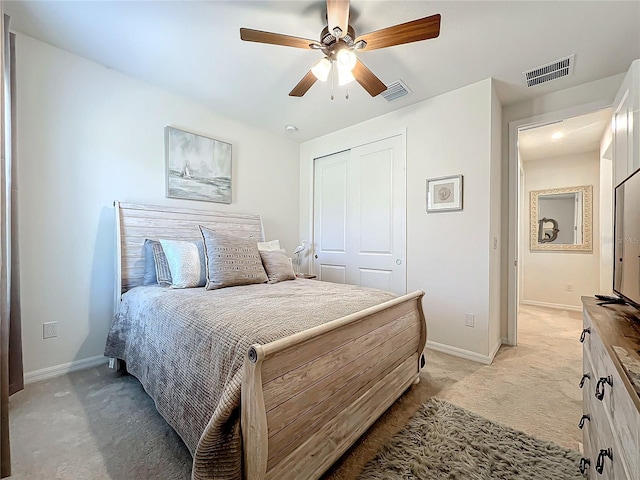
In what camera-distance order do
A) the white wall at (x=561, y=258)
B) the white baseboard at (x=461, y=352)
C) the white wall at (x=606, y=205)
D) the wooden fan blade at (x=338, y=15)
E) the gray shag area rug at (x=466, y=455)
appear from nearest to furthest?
the gray shag area rug at (x=466, y=455), the wooden fan blade at (x=338, y=15), the white baseboard at (x=461, y=352), the white wall at (x=606, y=205), the white wall at (x=561, y=258)

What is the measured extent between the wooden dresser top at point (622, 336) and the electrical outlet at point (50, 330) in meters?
3.28

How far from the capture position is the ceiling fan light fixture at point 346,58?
181 centimetres

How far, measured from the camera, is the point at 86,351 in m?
2.36

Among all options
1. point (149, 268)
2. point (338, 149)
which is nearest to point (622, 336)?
point (149, 268)

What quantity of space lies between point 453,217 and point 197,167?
2.82 metres

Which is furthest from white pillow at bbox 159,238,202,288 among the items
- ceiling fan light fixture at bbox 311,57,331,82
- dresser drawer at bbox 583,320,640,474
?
dresser drawer at bbox 583,320,640,474

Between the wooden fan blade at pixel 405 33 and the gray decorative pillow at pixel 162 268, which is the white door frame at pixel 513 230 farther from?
the gray decorative pillow at pixel 162 268

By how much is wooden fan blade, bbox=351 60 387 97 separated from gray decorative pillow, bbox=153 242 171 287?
2.17 meters

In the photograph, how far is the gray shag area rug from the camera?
1272mm

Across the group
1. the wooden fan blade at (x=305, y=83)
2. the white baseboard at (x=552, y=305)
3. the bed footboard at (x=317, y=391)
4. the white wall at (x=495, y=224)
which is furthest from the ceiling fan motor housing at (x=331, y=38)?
the white baseboard at (x=552, y=305)

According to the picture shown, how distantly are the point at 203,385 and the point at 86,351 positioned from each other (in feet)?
6.31

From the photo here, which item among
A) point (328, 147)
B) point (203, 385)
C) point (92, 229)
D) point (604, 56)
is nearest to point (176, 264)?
point (92, 229)

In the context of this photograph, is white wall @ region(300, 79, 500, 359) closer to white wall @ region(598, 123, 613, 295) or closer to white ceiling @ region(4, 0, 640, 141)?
white ceiling @ region(4, 0, 640, 141)

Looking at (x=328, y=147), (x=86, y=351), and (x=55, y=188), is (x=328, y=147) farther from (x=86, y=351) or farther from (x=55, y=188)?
(x=86, y=351)
